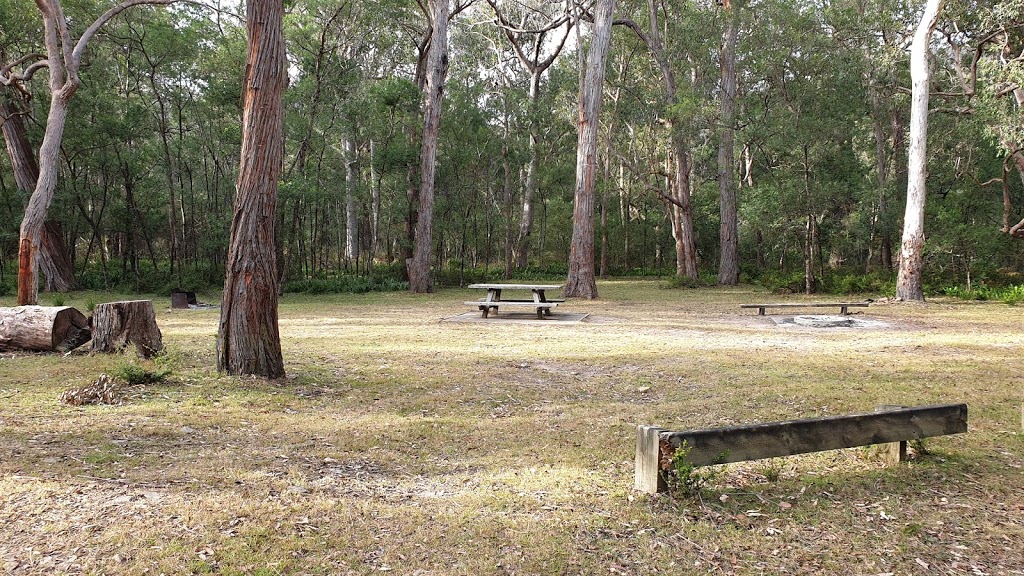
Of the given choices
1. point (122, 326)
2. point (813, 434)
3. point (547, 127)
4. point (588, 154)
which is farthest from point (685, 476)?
point (547, 127)

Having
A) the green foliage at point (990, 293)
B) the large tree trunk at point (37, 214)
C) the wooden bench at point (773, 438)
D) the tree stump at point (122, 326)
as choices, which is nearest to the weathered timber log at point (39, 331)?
the tree stump at point (122, 326)

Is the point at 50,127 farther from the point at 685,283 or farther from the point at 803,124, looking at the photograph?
the point at 803,124

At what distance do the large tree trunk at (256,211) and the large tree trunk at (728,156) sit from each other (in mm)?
18241

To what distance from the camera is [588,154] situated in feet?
57.3

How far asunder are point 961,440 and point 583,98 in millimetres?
14608

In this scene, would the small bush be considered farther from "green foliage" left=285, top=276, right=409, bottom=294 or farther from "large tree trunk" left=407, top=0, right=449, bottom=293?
"green foliage" left=285, top=276, right=409, bottom=294

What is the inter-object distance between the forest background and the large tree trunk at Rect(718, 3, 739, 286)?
0.11 meters

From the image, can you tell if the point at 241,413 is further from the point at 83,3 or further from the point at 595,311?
the point at 83,3

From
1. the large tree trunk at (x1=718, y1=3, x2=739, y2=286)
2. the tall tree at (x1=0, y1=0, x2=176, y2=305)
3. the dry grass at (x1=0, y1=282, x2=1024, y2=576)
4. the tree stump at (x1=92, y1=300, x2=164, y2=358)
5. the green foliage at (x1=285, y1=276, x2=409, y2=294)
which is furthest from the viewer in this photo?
the large tree trunk at (x1=718, y1=3, x2=739, y2=286)

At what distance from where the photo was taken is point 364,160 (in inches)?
1104

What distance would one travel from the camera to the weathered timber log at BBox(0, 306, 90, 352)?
7484 millimetres

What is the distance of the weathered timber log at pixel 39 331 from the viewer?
24.6 ft

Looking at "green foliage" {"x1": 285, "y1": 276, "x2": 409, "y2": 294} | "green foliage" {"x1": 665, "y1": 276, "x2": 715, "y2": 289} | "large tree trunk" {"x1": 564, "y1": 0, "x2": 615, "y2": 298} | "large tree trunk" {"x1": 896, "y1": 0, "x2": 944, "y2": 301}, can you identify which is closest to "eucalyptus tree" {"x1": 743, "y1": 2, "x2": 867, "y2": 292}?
"green foliage" {"x1": 665, "y1": 276, "x2": 715, "y2": 289}

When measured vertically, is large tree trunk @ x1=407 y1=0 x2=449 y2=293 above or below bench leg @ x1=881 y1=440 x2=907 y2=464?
above
